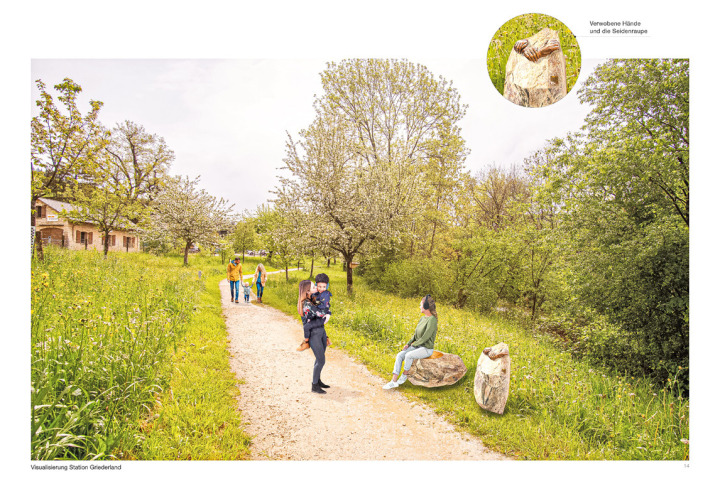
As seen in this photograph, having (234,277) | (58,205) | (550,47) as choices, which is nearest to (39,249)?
(58,205)

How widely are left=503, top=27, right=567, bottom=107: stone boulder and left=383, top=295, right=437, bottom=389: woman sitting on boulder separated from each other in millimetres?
3248

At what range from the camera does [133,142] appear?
562 cm

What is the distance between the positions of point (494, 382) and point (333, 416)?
197 centimetres

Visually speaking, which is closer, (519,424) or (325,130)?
(519,424)

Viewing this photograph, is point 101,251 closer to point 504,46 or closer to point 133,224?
point 133,224

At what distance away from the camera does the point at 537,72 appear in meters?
3.81

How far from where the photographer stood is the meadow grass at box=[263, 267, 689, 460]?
118 inches

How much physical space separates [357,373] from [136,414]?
2.57 meters

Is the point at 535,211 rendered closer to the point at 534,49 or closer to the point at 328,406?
the point at 534,49

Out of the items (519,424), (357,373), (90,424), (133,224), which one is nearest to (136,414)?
(90,424)

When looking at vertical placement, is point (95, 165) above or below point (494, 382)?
above

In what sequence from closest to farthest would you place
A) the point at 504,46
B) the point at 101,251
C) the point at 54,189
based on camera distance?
1. the point at 504,46
2. the point at 54,189
3. the point at 101,251

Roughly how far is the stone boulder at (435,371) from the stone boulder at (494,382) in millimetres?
383

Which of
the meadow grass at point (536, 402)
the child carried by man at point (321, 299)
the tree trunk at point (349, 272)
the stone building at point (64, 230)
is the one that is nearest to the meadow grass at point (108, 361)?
the stone building at point (64, 230)
